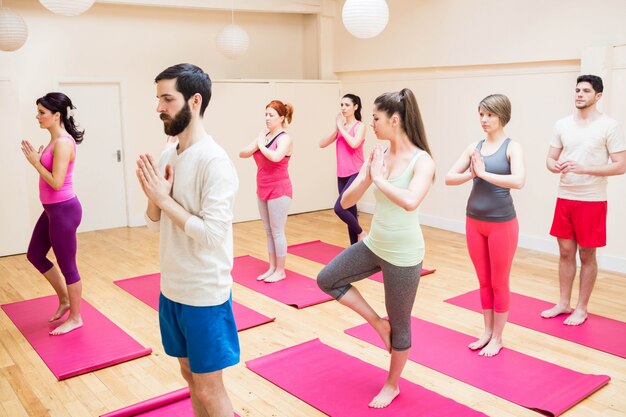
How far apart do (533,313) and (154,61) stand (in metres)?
5.25

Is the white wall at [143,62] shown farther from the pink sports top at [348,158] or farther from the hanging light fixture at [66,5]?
the pink sports top at [348,158]

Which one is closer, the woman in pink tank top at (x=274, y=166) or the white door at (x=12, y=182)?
the woman in pink tank top at (x=274, y=166)

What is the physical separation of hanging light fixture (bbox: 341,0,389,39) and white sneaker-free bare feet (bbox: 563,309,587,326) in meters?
2.61

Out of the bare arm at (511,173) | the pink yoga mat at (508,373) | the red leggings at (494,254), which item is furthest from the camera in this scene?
the red leggings at (494,254)

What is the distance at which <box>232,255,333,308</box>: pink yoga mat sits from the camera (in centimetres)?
454

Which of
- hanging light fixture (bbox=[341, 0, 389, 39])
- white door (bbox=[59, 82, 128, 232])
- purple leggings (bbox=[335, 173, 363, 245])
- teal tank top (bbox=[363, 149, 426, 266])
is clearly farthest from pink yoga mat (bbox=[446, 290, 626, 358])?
white door (bbox=[59, 82, 128, 232])

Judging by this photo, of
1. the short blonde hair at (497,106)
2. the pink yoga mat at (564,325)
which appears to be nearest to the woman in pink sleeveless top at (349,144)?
the pink yoga mat at (564,325)

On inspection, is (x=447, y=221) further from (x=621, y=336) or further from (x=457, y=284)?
(x=621, y=336)

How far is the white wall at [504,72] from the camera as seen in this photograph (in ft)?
17.2

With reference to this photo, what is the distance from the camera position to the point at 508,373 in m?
3.28

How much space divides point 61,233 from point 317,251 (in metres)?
2.83

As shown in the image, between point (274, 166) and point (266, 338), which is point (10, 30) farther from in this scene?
point (266, 338)

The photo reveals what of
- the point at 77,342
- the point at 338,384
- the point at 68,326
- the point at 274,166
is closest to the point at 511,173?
the point at 338,384

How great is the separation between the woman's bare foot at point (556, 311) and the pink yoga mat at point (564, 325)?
1.1 inches
